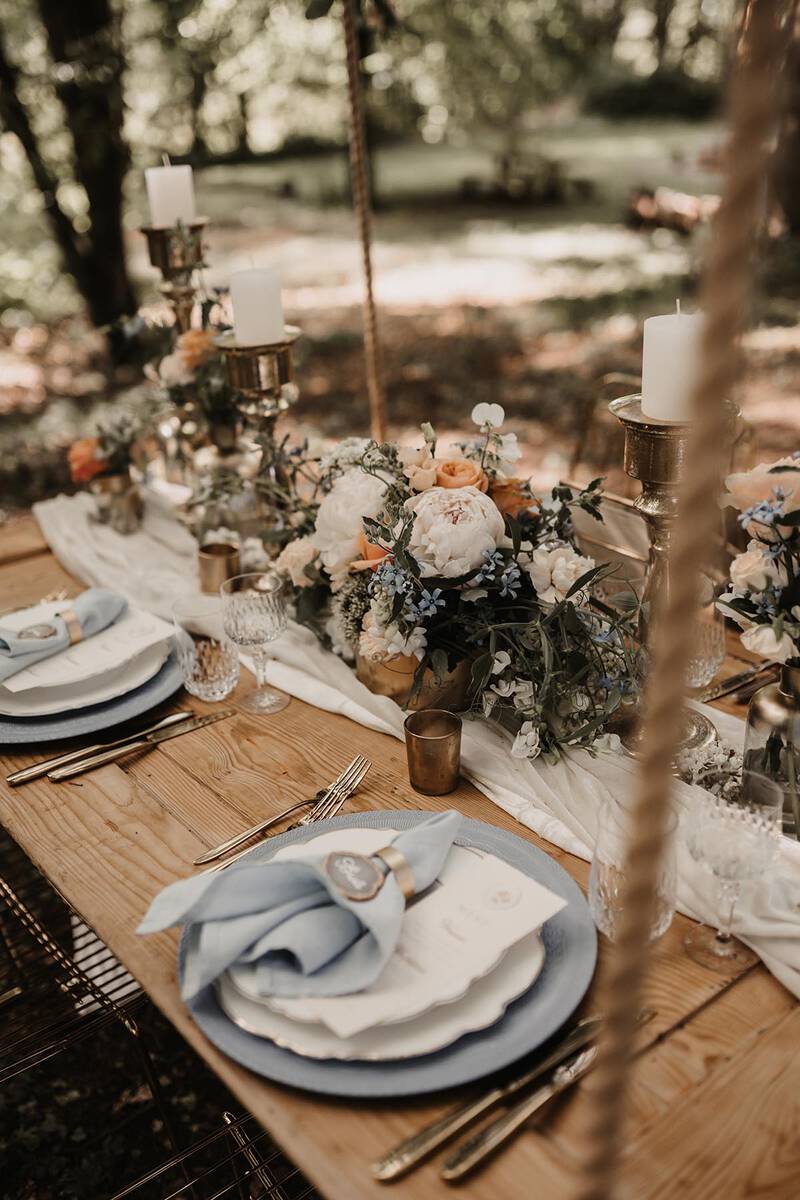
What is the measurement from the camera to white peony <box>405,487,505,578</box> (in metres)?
1.22

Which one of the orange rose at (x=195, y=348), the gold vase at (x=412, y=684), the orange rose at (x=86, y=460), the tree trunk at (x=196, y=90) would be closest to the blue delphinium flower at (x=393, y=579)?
the gold vase at (x=412, y=684)

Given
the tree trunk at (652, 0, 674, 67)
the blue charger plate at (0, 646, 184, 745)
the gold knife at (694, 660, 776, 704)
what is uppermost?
the tree trunk at (652, 0, 674, 67)

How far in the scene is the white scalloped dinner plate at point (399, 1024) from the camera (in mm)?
828

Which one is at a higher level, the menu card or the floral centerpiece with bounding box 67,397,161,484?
the floral centerpiece with bounding box 67,397,161,484

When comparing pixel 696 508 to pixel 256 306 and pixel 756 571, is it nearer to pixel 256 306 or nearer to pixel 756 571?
pixel 756 571

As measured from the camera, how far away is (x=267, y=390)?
1742 mm

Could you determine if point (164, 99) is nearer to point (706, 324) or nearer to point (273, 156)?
point (273, 156)

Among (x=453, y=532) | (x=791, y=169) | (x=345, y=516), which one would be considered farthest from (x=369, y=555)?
(x=791, y=169)

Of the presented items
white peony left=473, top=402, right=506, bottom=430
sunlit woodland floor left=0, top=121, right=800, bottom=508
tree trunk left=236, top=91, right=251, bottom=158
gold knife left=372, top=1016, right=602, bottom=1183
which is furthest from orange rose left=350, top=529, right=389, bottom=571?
tree trunk left=236, top=91, right=251, bottom=158

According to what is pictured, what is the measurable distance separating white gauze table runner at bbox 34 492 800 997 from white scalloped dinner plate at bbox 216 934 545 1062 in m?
0.23

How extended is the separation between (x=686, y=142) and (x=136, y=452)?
9711 millimetres

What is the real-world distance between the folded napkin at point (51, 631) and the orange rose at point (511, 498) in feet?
2.01

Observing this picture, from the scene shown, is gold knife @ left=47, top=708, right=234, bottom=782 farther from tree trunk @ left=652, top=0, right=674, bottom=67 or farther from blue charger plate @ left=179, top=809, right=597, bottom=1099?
tree trunk @ left=652, top=0, right=674, bottom=67

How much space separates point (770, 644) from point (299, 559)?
2.28ft
